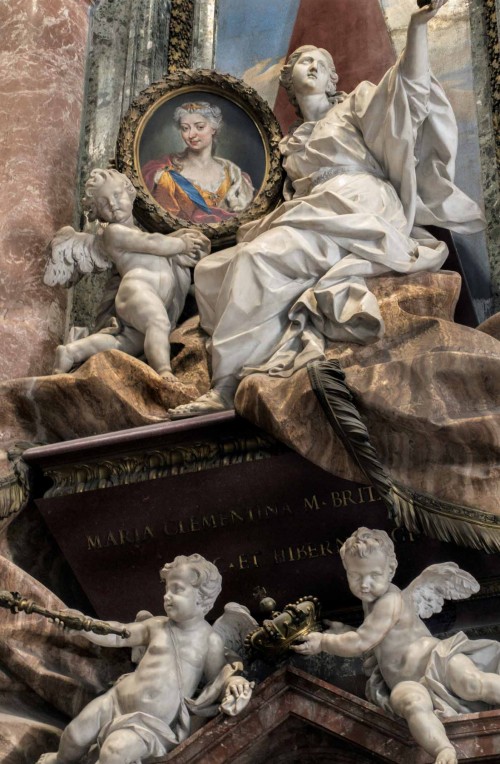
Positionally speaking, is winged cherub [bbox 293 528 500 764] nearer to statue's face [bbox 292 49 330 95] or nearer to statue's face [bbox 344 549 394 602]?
statue's face [bbox 344 549 394 602]

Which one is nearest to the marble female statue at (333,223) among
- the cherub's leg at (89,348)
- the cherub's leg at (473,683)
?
the cherub's leg at (89,348)

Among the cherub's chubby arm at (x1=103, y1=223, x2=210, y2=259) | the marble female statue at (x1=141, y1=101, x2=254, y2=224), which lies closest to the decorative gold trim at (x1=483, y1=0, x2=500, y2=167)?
the marble female statue at (x1=141, y1=101, x2=254, y2=224)

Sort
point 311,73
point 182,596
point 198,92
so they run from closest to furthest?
point 182,596 → point 311,73 → point 198,92

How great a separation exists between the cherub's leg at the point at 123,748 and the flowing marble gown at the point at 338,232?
1677mm

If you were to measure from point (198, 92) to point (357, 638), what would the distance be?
12.4ft

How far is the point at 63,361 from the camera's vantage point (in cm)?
625

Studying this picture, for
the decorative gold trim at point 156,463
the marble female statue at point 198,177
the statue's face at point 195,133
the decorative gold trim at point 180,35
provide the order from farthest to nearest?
1. the decorative gold trim at point 180,35
2. the statue's face at point 195,133
3. the marble female statue at point 198,177
4. the decorative gold trim at point 156,463

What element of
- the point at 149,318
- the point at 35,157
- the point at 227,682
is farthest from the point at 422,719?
the point at 35,157

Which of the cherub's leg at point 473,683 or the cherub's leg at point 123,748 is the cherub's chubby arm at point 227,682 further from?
the cherub's leg at point 473,683

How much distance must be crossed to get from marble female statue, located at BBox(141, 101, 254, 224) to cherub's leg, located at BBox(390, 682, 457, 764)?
3382 mm

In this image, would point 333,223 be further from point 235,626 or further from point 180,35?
point 180,35

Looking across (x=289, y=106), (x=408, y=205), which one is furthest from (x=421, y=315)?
(x=289, y=106)

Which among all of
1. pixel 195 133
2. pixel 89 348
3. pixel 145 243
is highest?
pixel 195 133

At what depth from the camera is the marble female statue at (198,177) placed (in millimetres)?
7188
